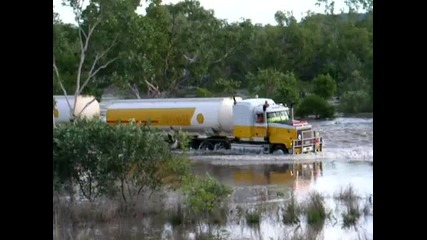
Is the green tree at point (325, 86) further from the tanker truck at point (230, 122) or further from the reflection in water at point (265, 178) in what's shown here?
the reflection in water at point (265, 178)

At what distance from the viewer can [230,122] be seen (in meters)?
12.7

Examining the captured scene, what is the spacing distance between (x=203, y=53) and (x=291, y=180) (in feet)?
27.1

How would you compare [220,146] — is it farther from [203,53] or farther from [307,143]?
[203,53]

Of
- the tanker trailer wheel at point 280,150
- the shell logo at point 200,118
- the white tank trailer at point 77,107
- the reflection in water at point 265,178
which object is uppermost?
the white tank trailer at point 77,107

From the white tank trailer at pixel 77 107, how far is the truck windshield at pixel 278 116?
2983 mm

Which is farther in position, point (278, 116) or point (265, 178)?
point (278, 116)

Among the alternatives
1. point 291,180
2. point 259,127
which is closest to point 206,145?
point 259,127

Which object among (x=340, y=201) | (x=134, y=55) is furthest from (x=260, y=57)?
(x=340, y=201)

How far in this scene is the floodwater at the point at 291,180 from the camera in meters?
6.10

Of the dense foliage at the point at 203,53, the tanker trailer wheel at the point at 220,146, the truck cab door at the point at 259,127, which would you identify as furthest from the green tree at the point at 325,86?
the tanker trailer wheel at the point at 220,146

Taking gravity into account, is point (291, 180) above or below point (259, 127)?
below

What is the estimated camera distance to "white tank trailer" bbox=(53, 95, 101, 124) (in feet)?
39.8

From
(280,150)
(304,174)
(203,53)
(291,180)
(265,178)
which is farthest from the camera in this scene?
(203,53)
